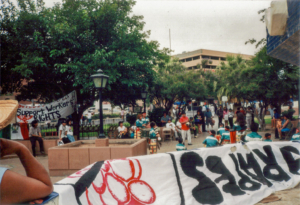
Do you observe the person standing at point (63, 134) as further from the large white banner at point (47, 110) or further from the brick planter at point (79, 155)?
the large white banner at point (47, 110)

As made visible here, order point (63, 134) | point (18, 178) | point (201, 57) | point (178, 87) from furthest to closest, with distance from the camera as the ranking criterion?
point (201, 57), point (178, 87), point (63, 134), point (18, 178)

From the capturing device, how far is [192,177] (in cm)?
514

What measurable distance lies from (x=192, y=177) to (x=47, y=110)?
34.9ft

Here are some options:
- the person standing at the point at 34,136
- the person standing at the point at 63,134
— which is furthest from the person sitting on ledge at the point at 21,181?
the person standing at the point at 34,136

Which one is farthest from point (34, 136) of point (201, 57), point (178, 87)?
point (201, 57)

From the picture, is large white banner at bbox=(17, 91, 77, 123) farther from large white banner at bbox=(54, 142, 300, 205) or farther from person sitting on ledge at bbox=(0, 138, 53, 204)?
person sitting on ledge at bbox=(0, 138, 53, 204)

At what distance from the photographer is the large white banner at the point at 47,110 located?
43.1 ft

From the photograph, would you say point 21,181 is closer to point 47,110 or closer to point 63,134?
point 63,134

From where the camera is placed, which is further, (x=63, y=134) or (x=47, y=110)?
(x=47, y=110)

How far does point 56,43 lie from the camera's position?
1341 cm

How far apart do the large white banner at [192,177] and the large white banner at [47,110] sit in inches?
399

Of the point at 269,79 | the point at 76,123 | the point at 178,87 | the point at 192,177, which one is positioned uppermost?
the point at 178,87

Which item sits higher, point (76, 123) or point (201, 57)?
point (201, 57)

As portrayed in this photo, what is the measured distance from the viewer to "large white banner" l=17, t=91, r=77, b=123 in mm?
13148
